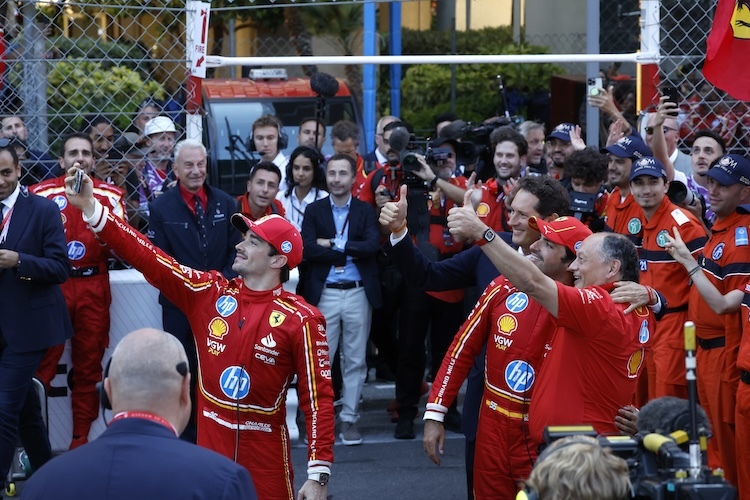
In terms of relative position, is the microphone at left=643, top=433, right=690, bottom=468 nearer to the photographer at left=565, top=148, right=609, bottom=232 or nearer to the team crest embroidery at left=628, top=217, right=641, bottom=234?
the team crest embroidery at left=628, top=217, right=641, bottom=234

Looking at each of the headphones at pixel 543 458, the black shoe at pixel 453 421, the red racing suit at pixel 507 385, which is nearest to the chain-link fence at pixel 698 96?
the black shoe at pixel 453 421

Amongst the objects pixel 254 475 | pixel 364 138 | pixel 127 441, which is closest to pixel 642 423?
pixel 127 441

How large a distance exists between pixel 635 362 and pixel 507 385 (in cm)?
64

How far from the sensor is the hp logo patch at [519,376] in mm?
5363

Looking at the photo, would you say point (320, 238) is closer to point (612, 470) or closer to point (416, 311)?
point (416, 311)

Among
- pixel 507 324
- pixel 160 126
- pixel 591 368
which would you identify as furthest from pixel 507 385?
pixel 160 126

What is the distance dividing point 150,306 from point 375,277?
1.70 meters

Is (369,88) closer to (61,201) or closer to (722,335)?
(61,201)

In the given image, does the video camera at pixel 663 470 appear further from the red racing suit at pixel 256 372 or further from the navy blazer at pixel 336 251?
the navy blazer at pixel 336 251

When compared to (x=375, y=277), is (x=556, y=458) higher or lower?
higher

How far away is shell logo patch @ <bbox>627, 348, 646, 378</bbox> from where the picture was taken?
16.5ft

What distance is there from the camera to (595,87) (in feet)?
29.0

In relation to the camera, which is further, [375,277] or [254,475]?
[375,277]

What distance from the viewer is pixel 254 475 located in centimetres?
532
